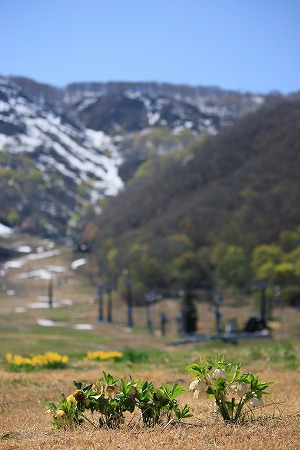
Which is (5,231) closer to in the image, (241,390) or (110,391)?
(110,391)

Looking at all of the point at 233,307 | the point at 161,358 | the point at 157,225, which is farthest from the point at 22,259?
the point at 161,358

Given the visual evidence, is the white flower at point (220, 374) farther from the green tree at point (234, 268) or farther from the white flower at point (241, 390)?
the green tree at point (234, 268)

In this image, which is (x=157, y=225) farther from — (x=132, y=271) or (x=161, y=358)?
(x=161, y=358)

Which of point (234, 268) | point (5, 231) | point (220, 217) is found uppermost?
point (5, 231)

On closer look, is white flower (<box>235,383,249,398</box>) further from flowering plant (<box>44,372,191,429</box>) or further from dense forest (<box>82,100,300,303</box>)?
dense forest (<box>82,100,300,303</box>)

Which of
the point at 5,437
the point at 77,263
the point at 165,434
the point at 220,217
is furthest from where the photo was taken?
the point at 77,263

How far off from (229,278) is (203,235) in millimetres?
25130

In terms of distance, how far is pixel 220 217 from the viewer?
120 metres

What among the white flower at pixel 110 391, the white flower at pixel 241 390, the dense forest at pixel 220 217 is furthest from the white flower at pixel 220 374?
the dense forest at pixel 220 217

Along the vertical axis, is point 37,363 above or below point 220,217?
below

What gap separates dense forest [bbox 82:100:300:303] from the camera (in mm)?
94438

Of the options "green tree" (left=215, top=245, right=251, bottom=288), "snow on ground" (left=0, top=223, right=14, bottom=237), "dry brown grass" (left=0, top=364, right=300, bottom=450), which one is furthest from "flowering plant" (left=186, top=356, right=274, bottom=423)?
"snow on ground" (left=0, top=223, right=14, bottom=237)

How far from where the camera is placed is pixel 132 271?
10475 cm

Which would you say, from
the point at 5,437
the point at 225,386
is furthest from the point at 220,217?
the point at 5,437
